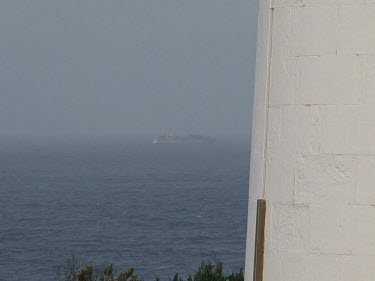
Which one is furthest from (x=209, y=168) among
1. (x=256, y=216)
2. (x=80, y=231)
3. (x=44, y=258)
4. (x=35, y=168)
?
(x=256, y=216)

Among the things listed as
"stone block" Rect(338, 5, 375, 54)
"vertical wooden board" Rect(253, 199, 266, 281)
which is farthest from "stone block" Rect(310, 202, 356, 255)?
"stone block" Rect(338, 5, 375, 54)

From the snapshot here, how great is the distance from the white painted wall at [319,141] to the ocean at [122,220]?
4470cm

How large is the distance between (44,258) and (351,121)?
55628 millimetres

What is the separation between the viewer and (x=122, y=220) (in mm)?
80438

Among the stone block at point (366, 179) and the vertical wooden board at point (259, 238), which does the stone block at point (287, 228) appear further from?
the stone block at point (366, 179)

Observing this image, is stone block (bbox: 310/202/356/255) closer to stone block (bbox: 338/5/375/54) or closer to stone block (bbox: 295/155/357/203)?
stone block (bbox: 295/155/357/203)

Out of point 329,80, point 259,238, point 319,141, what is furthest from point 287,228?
point 329,80

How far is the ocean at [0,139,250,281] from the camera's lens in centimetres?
5625

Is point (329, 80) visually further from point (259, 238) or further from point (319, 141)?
point (259, 238)

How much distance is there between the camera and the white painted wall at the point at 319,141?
3879mm

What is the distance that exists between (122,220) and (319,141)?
77172mm

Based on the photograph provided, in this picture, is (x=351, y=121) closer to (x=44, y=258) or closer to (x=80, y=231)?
(x=44, y=258)

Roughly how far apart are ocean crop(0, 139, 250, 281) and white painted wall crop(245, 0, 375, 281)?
4470 centimetres

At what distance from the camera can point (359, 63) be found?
3.88 meters
